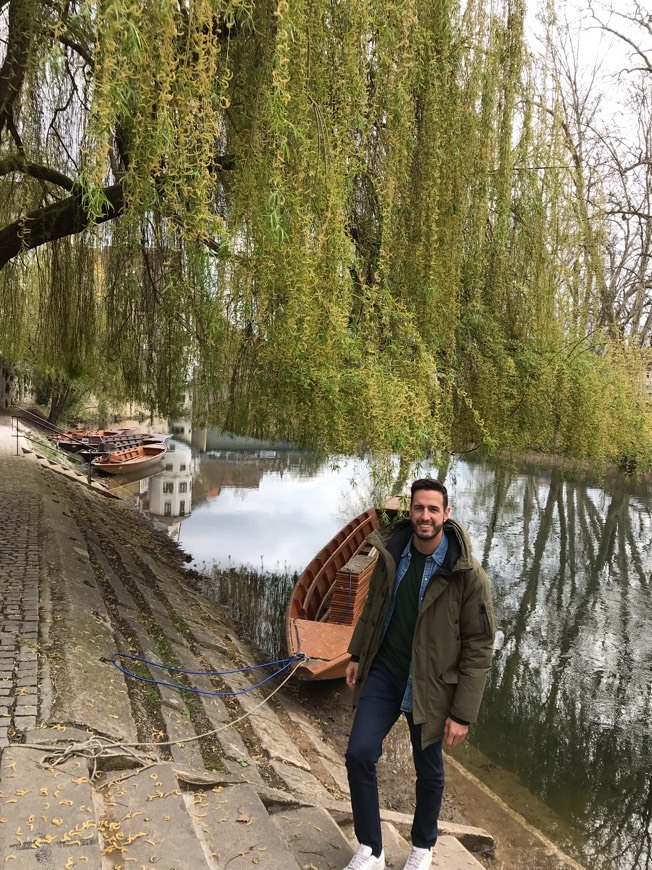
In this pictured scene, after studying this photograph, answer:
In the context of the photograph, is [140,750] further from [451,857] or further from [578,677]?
[578,677]

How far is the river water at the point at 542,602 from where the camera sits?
603 centimetres

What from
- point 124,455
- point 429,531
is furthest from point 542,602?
point 124,455

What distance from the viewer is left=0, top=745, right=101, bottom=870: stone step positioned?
2184 millimetres

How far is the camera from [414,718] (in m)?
2.31

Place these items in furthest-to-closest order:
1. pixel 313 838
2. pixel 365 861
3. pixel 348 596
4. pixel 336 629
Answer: pixel 348 596, pixel 336 629, pixel 313 838, pixel 365 861

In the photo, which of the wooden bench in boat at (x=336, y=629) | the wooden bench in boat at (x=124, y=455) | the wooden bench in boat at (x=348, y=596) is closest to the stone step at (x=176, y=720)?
the wooden bench in boat at (x=336, y=629)

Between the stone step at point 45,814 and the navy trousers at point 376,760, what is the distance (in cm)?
90

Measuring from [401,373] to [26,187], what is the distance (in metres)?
5.24

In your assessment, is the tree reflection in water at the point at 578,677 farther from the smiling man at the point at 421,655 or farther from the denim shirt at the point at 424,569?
the denim shirt at the point at 424,569

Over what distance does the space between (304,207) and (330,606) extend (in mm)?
5390

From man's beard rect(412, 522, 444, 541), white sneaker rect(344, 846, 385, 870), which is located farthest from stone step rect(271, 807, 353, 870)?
man's beard rect(412, 522, 444, 541)

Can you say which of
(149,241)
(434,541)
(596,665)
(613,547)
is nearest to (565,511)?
(613,547)

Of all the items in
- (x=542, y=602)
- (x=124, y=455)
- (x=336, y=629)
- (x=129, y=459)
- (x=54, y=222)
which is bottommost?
(x=542, y=602)

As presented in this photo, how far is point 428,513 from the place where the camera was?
93.3 inches
